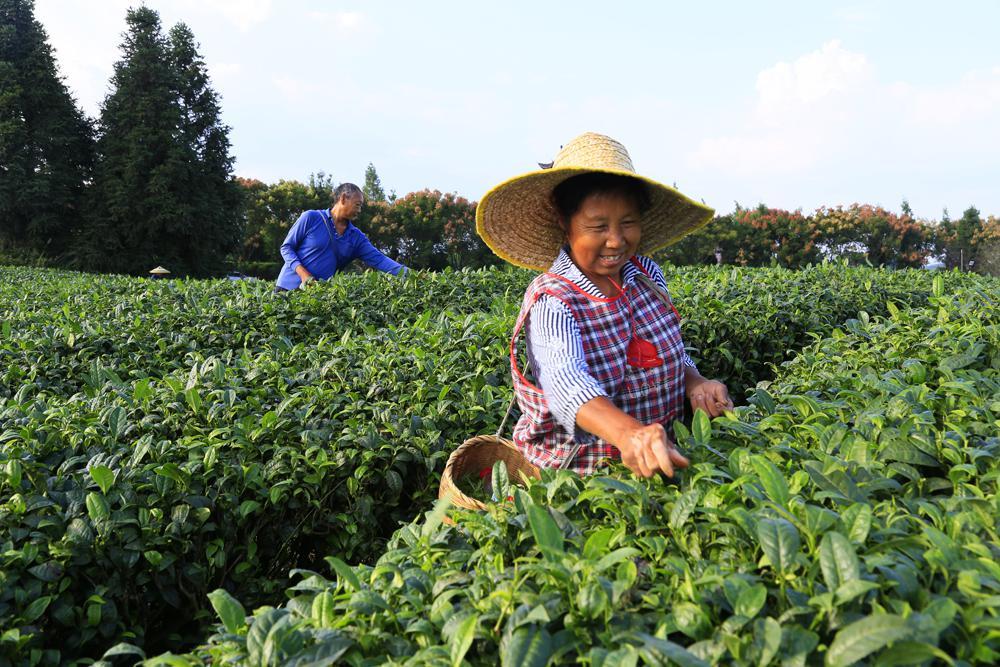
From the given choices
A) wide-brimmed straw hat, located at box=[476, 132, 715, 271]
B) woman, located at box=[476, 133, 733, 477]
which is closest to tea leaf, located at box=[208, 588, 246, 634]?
woman, located at box=[476, 133, 733, 477]

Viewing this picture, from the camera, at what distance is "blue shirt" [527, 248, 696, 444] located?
1.99 metres

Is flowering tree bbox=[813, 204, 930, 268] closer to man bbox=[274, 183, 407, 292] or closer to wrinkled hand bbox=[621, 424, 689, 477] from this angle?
man bbox=[274, 183, 407, 292]

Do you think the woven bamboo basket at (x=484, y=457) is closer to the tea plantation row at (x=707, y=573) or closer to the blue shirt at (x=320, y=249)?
the tea plantation row at (x=707, y=573)

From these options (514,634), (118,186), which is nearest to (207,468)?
(514,634)

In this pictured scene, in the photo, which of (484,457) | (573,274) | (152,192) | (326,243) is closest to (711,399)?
(573,274)

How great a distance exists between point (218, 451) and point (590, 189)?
1.56m

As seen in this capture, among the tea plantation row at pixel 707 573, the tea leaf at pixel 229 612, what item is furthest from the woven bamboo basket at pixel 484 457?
the tea leaf at pixel 229 612

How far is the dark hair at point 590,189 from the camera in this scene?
238 centimetres

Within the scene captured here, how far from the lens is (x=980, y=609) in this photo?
109 cm

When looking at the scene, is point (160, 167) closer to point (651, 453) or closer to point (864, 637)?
point (651, 453)

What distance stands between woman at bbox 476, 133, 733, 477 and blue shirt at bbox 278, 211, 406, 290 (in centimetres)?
405

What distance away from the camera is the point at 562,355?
210 centimetres

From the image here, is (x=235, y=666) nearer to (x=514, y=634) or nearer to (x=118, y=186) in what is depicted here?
(x=514, y=634)

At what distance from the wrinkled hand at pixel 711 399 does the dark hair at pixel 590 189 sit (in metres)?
0.64
